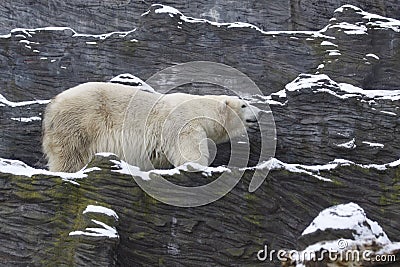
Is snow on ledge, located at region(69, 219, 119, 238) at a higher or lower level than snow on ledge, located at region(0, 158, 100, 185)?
lower

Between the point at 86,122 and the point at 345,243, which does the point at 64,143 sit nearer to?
the point at 86,122

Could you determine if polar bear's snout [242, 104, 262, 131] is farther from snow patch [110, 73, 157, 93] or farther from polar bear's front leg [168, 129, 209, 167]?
snow patch [110, 73, 157, 93]

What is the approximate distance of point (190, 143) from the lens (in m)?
12.1

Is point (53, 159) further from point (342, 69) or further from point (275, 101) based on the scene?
point (342, 69)

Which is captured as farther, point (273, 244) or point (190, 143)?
point (190, 143)

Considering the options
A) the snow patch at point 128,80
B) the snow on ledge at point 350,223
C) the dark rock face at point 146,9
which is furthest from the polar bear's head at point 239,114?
the dark rock face at point 146,9

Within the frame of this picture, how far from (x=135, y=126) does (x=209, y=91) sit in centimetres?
460

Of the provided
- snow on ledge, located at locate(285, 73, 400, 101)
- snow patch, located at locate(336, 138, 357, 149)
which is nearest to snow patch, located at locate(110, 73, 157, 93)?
snow on ledge, located at locate(285, 73, 400, 101)

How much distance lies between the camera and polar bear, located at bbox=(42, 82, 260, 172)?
1214cm

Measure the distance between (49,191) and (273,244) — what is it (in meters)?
3.19

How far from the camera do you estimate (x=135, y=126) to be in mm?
12547

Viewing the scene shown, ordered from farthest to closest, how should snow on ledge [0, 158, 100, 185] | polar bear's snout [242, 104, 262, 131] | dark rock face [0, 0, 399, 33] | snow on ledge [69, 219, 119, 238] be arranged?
dark rock face [0, 0, 399, 33] < polar bear's snout [242, 104, 262, 131] < snow on ledge [0, 158, 100, 185] < snow on ledge [69, 219, 119, 238]

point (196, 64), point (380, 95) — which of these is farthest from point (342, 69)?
point (196, 64)

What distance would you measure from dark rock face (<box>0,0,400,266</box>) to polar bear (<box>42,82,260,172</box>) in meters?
1.38
